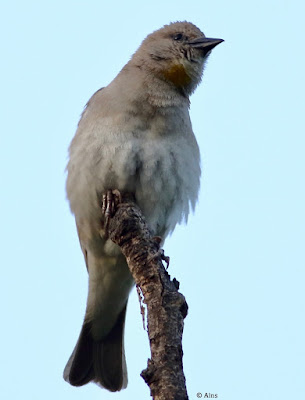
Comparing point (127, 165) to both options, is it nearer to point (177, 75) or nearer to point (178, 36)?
point (177, 75)

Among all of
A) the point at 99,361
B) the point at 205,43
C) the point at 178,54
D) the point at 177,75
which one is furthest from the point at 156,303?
the point at 205,43

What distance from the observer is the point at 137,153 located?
287 inches

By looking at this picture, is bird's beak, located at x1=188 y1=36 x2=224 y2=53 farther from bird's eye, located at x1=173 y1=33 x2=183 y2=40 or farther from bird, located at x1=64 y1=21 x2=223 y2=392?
bird's eye, located at x1=173 y1=33 x2=183 y2=40

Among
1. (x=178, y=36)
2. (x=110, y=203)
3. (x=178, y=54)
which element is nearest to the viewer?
(x=110, y=203)

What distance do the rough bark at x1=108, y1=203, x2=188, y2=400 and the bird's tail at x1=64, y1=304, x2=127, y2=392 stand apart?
90.6 inches

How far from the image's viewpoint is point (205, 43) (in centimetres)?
862

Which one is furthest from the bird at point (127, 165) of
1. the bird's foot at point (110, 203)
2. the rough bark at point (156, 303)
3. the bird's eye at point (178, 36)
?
the rough bark at point (156, 303)

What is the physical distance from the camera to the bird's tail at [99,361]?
812cm

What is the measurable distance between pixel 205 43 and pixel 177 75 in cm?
64

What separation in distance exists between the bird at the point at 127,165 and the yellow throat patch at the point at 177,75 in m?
0.01

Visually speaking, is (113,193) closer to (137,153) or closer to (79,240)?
(137,153)

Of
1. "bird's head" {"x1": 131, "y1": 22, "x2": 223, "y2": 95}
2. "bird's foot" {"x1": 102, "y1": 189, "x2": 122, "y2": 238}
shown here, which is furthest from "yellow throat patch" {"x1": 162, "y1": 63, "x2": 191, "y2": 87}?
"bird's foot" {"x1": 102, "y1": 189, "x2": 122, "y2": 238}

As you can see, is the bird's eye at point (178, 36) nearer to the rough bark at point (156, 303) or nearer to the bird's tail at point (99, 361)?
the rough bark at point (156, 303)

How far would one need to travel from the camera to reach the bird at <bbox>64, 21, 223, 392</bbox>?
732cm
